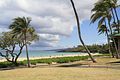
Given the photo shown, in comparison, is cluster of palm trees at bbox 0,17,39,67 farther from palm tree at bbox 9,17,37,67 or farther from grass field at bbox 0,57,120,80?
grass field at bbox 0,57,120,80

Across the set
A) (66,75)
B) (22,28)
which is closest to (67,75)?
(66,75)

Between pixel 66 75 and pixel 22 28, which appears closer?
pixel 66 75

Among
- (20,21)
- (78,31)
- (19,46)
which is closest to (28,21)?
(20,21)

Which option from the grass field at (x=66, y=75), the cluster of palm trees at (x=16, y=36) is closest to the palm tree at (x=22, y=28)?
the cluster of palm trees at (x=16, y=36)

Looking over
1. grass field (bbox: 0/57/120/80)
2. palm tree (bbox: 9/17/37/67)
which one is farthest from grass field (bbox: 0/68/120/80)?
palm tree (bbox: 9/17/37/67)

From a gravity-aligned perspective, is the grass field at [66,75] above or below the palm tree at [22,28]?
below

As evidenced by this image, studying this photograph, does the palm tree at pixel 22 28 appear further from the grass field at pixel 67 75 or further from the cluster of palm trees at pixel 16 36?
the grass field at pixel 67 75

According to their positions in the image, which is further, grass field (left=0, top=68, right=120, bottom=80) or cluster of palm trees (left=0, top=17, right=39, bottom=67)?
cluster of palm trees (left=0, top=17, right=39, bottom=67)

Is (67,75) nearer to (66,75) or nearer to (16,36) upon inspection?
(66,75)

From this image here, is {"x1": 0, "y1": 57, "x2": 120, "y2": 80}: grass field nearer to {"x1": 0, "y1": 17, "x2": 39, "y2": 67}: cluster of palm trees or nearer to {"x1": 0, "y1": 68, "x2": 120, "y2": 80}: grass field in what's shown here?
{"x1": 0, "y1": 68, "x2": 120, "y2": 80}: grass field

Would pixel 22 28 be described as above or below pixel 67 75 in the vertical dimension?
above

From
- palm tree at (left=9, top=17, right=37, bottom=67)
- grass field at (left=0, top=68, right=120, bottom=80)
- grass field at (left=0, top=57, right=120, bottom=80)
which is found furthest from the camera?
palm tree at (left=9, top=17, right=37, bottom=67)

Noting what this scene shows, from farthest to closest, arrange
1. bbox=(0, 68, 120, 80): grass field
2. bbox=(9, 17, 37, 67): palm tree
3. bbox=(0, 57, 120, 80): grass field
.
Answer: bbox=(9, 17, 37, 67): palm tree, bbox=(0, 57, 120, 80): grass field, bbox=(0, 68, 120, 80): grass field

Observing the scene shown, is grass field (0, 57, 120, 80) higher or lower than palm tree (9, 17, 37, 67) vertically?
lower
